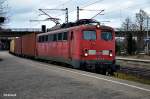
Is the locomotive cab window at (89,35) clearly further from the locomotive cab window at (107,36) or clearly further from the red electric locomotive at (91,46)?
the locomotive cab window at (107,36)

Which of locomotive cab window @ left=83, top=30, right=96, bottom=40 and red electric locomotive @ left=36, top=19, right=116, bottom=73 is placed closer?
red electric locomotive @ left=36, top=19, right=116, bottom=73

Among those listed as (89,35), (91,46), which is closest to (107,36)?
(89,35)

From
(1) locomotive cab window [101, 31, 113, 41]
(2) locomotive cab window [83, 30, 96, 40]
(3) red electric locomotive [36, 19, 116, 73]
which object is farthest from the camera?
(1) locomotive cab window [101, 31, 113, 41]

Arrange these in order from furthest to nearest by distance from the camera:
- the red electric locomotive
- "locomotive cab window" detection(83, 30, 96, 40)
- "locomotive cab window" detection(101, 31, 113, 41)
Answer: "locomotive cab window" detection(101, 31, 113, 41)
"locomotive cab window" detection(83, 30, 96, 40)
the red electric locomotive

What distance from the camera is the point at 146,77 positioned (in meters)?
24.4

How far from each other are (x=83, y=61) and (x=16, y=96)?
11.0 m

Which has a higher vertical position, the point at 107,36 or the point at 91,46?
the point at 107,36

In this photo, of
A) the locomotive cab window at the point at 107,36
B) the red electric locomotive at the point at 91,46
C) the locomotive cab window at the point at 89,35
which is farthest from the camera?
the locomotive cab window at the point at 107,36

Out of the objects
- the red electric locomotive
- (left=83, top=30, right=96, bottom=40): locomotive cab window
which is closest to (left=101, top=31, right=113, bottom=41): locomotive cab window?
the red electric locomotive

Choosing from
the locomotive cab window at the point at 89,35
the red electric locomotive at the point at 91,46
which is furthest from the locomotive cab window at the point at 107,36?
the locomotive cab window at the point at 89,35

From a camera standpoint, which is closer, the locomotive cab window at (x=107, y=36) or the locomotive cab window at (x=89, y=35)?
the locomotive cab window at (x=89, y=35)

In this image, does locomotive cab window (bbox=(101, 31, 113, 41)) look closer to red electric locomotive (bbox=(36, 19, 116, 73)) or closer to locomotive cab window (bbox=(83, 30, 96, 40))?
red electric locomotive (bbox=(36, 19, 116, 73))

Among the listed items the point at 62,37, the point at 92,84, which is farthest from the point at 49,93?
the point at 62,37

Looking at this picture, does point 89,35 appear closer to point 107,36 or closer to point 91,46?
point 91,46
